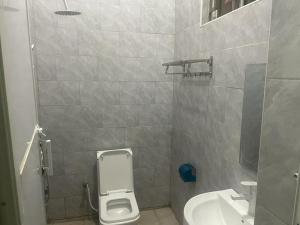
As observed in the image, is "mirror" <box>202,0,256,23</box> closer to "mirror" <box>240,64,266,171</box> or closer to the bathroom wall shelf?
the bathroom wall shelf

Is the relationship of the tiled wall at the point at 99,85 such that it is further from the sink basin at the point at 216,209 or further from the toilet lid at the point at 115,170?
the sink basin at the point at 216,209

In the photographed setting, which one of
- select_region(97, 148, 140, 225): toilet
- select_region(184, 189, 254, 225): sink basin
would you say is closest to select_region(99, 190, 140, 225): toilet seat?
select_region(97, 148, 140, 225): toilet

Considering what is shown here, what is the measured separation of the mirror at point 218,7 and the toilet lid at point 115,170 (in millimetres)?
1502

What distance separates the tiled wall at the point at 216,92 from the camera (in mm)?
1451

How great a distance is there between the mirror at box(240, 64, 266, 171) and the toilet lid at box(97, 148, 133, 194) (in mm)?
1352

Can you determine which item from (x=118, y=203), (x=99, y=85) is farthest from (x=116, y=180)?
(x=99, y=85)

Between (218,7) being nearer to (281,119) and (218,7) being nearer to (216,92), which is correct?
(216,92)

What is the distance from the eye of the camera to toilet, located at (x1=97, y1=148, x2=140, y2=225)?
8.04 feet

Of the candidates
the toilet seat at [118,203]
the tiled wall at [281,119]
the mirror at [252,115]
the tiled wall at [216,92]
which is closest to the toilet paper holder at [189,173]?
the tiled wall at [216,92]

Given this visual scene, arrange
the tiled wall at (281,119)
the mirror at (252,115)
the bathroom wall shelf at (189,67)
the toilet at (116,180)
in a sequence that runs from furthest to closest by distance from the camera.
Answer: the toilet at (116,180) → the bathroom wall shelf at (189,67) → the mirror at (252,115) → the tiled wall at (281,119)

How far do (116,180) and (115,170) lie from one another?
0.10m

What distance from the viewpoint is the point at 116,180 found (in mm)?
2553

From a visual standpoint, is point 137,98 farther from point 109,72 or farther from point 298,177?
point 298,177

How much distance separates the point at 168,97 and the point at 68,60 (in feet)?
3.59
